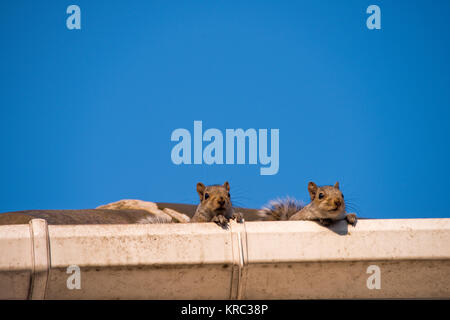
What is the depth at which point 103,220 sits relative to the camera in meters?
9.59

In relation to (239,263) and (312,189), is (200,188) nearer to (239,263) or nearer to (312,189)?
(312,189)

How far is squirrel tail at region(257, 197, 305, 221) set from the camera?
8.11 m

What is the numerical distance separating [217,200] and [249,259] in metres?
1.48

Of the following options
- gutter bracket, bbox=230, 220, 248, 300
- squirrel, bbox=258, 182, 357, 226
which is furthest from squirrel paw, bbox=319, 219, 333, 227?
gutter bracket, bbox=230, 220, 248, 300

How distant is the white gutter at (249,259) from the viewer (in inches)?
206

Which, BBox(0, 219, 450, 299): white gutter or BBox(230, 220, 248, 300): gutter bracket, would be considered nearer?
BBox(0, 219, 450, 299): white gutter

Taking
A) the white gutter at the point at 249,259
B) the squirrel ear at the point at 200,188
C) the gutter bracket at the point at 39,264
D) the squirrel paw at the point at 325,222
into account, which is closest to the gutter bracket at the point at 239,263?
the white gutter at the point at 249,259

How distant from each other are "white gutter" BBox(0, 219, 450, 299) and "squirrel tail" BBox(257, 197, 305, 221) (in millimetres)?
2474

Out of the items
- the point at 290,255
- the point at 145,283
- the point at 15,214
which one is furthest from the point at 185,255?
the point at 15,214

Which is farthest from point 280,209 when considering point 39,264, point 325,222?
point 39,264

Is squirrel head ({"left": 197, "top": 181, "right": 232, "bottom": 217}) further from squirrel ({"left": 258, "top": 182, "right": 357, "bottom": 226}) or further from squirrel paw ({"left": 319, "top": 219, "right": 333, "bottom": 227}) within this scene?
squirrel paw ({"left": 319, "top": 219, "right": 333, "bottom": 227})
